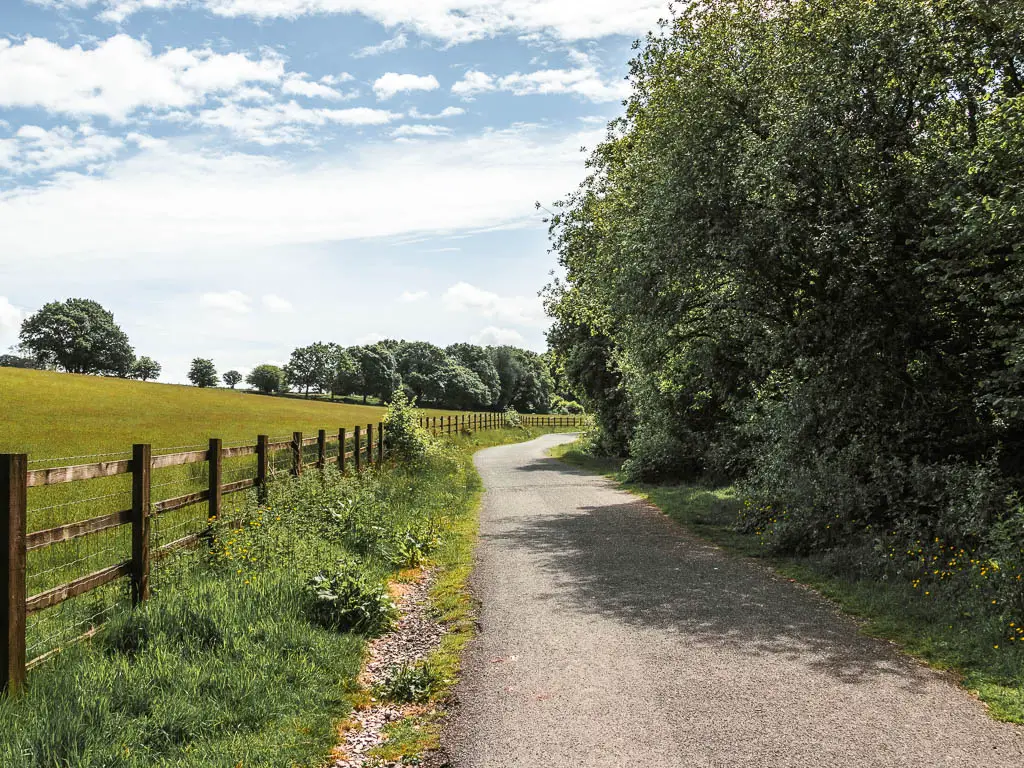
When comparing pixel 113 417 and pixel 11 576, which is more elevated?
pixel 113 417

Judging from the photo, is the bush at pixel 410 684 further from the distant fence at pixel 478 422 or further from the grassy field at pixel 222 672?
the distant fence at pixel 478 422

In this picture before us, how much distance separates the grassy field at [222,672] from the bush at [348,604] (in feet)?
0.36

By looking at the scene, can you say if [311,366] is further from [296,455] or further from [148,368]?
[296,455]

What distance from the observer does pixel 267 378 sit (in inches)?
5674

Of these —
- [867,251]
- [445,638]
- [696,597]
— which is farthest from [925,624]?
[867,251]

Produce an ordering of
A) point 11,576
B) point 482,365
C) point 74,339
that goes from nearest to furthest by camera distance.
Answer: point 11,576
point 74,339
point 482,365

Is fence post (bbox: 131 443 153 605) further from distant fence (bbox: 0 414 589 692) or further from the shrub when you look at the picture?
the shrub

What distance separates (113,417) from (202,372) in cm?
10526

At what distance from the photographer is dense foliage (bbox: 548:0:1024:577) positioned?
8781 millimetres

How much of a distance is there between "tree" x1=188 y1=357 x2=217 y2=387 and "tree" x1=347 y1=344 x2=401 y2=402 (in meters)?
34.3

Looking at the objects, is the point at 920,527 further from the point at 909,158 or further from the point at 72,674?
the point at 72,674

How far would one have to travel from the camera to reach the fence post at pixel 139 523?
6285mm

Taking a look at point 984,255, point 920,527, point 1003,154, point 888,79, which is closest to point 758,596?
point 920,527

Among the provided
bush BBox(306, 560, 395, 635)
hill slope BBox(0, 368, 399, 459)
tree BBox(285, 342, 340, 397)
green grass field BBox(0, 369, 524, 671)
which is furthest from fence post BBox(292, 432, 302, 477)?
tree BBox(285, 342, 340, 397)
